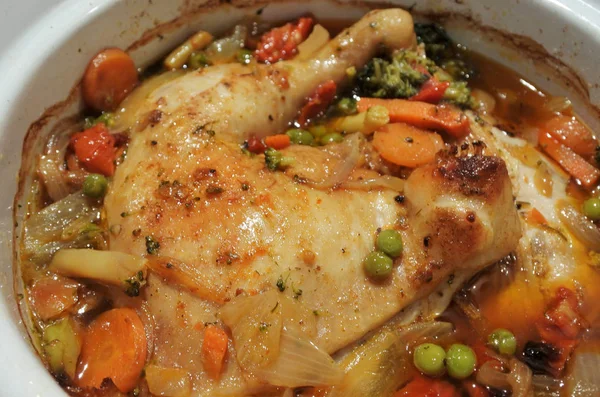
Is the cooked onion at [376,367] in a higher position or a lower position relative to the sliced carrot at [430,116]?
lower

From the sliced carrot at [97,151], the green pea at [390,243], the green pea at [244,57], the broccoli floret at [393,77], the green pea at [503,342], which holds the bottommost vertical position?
the green pea at [503,342]

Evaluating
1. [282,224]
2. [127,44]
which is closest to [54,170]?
[127,44]

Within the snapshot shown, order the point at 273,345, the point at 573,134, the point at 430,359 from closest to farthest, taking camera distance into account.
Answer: the point at 273,345
the point at 430,359
the point at 573,134

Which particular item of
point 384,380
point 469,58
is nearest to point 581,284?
point 384,380

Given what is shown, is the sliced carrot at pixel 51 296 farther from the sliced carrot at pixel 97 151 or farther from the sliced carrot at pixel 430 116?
the sliced carrot at pixel 430 116

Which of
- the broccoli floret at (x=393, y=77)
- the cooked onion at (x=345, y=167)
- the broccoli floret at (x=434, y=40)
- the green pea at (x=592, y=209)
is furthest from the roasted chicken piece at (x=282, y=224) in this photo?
the broccoli floret at (x=434, y=40)

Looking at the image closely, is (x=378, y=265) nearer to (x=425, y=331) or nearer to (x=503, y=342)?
(x=425, y=331)

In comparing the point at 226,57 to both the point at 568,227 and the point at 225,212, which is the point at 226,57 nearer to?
the point at 225,212

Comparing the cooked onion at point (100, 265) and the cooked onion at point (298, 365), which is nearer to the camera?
the cooked onion at point (298, 365)
